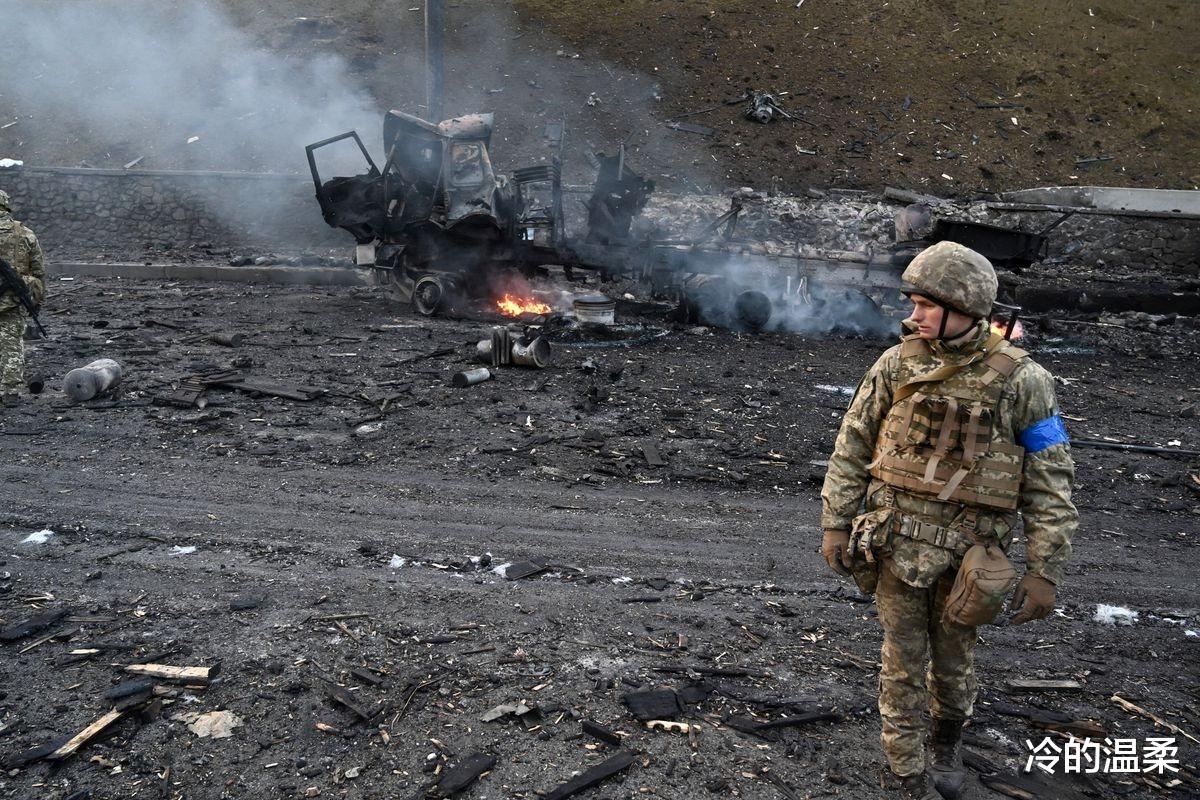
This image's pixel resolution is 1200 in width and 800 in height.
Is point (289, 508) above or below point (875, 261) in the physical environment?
below

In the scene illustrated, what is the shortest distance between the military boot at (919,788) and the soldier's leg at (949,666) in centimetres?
26

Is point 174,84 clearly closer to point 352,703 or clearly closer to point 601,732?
point 352,703

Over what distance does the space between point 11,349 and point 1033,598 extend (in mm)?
8575

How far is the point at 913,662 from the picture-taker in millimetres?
3219

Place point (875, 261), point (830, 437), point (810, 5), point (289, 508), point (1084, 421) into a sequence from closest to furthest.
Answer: point (289, 508) → point (830, 437) → point (1084, 421) → point (875, 261) → point (810, 5)

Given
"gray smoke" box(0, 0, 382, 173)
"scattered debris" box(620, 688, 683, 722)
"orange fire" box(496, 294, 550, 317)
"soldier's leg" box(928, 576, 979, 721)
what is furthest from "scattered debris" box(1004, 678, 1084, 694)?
"gray smoke" box(0, 0, 382, 173)

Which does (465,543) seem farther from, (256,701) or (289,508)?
(256,701)

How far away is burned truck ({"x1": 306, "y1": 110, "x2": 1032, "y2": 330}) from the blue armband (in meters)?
9.38

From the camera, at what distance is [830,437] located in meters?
7.86

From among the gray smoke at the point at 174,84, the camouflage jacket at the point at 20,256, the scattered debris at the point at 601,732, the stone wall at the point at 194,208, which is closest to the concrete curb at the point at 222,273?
the stone wall at the point at 194,208

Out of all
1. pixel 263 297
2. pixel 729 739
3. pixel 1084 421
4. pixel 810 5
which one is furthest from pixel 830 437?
pixel 810 5

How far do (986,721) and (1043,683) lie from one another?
20.3 inches

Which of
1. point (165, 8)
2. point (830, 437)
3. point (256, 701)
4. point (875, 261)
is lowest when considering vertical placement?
point (256, 701)

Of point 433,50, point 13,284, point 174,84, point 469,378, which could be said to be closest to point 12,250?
point 13,284
